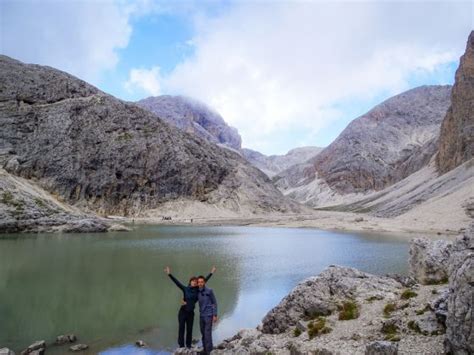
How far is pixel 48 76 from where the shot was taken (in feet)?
499

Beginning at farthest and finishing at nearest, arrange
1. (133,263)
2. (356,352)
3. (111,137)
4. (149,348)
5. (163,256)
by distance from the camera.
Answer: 1. (111,137)
2. (163,256)
3. (133,263)
4. (149,348)
5. (356,352)

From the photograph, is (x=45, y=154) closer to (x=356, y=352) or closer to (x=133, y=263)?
(x=133, y=263)

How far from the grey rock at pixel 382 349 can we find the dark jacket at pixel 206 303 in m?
5.68

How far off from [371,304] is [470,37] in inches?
7023

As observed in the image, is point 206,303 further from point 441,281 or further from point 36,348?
point 441,281

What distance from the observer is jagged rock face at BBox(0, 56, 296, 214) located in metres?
132

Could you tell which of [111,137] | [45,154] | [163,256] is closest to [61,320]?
[163,256]

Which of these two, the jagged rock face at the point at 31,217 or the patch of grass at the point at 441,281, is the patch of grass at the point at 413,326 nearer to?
the patch of grass at the point at 441,281

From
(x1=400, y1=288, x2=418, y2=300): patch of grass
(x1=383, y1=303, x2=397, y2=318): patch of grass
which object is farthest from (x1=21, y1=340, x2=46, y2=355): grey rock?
(x1=400, y1=288, x2=418, y2=300): patch of grass

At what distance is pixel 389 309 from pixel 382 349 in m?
4.45

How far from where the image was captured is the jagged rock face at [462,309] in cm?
959

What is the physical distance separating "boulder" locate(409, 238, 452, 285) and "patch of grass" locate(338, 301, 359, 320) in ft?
14.8

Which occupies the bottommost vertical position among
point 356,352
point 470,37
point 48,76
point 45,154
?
point 356,352

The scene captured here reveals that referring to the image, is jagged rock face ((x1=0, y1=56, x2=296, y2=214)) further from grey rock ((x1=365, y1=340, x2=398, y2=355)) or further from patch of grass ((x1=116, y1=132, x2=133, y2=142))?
grey rock ((x1=365, y1=340, x2=398, y2=355))
